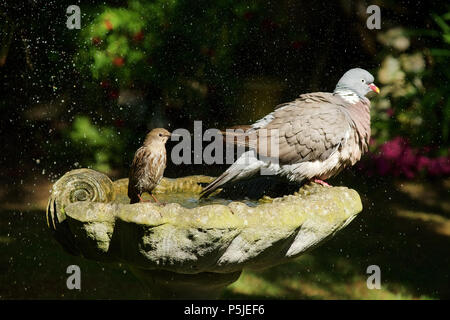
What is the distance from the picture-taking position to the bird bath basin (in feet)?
7.80

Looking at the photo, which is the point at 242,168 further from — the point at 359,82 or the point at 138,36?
the point at 138,36

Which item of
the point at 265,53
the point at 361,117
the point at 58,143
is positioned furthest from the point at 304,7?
the point at 361,117

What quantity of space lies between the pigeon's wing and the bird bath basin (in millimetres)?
372

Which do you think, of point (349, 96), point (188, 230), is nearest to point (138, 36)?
point (349, 96)

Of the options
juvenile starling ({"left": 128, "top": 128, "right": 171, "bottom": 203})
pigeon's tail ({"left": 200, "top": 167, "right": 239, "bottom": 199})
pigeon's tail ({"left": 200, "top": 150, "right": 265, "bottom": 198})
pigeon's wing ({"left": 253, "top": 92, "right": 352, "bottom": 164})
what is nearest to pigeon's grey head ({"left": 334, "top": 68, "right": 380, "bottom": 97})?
pigeon's wing ({"left": 253, "top": 92, "right": 352, "bottom": 164})

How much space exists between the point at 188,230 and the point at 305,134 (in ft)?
3.44

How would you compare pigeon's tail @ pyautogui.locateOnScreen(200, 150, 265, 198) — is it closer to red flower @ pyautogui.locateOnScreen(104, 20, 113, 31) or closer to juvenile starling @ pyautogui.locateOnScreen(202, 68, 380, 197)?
juvenile starling @ pyautogui.locateOnScreen(202, 68, 380, 197)

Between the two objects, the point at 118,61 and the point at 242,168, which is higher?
the point at 118,61

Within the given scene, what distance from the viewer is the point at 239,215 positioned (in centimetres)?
244

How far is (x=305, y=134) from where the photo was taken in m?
3.14

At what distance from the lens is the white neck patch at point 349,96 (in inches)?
134

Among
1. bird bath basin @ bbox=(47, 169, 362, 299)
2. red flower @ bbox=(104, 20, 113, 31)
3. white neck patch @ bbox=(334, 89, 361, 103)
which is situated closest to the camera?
bird bath basin @ bbox=(47, 169, 362, 299)

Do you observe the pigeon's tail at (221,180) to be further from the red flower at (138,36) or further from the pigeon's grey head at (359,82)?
the red flower at (138,36)

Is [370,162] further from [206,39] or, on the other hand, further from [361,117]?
[361,117]
